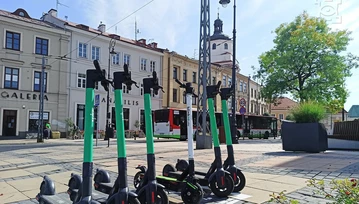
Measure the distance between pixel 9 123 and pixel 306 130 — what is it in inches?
938

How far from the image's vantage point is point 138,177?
15.5 ft

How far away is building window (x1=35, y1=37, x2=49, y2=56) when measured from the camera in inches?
1086

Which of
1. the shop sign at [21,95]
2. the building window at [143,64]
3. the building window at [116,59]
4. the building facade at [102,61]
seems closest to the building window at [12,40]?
the shop sign at [21,95]

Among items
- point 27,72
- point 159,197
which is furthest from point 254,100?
point 159,197

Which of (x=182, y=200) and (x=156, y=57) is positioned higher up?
(x=156, y=57)

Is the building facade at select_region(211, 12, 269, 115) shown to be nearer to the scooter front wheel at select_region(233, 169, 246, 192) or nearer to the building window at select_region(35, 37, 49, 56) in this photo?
the building window at select_region(35, 37, 49, 56)

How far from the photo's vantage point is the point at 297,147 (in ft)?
38.9

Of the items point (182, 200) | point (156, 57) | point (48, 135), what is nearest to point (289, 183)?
point (182, 200)

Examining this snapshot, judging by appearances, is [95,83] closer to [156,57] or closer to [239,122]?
[239,122]

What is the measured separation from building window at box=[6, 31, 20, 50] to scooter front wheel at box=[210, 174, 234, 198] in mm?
26685

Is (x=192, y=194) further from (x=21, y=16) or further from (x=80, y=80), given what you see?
(x=21, y=16)

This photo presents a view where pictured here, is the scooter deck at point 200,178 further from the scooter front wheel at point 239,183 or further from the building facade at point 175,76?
the building facade at point 175,76

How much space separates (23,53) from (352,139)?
2550 centimetres

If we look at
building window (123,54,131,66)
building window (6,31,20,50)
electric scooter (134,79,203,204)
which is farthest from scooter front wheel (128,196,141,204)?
building window (123,54,131,66)
